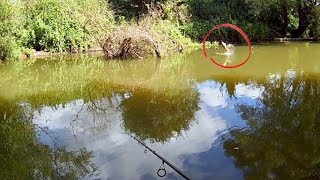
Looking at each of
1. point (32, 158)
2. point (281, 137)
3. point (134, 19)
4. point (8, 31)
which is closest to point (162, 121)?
point (281, 137)

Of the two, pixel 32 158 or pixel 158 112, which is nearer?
pixel 32 158

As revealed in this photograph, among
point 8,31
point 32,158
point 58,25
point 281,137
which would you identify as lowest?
point 32,158

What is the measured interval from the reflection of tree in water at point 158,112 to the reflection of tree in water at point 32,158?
1.32m

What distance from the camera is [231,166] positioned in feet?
19.1

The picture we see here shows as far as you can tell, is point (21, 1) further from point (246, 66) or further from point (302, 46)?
point (302, 46)

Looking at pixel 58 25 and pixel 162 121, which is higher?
pixel 58 25

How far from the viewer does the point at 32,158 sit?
6.41m

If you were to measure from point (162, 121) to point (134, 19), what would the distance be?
11.4 m

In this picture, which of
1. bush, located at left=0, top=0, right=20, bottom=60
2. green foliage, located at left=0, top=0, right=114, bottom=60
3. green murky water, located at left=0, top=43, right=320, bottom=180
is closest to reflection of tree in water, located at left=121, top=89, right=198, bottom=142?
green murky water, located at left=0, top=43, right=320, bottom=180

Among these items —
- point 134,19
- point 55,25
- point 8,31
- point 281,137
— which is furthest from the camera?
point 134,19

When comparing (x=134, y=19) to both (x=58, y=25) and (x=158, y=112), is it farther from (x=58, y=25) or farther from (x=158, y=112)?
(x=158, y=112)

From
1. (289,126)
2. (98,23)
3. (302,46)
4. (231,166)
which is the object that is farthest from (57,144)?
(302,46)

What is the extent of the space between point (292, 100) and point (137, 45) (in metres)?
7.43

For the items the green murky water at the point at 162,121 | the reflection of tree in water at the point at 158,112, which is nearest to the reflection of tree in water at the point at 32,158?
the green murky water at the point at 162,121
